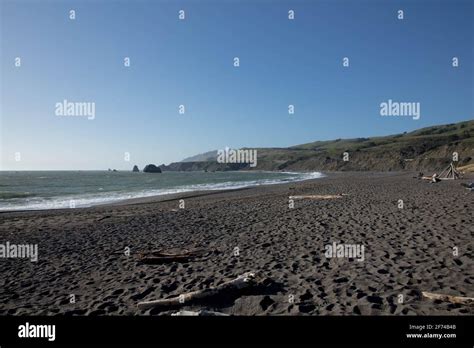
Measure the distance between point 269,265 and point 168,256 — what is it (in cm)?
320

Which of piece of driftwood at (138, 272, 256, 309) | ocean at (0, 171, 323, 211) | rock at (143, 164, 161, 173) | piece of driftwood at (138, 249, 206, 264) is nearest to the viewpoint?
piece of driftwood at (138, 272, 256, 309)

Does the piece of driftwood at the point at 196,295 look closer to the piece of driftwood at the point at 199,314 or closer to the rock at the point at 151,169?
the piece of driftwood at the point at 199,314

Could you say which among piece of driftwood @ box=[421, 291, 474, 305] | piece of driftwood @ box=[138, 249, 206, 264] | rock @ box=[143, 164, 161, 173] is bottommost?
piece of driftwood @ box=[138, 249, 206, 264]

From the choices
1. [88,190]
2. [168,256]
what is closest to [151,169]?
[88,190]

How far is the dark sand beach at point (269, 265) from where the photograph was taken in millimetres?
6660

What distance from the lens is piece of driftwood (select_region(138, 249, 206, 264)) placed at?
1012 centimetres

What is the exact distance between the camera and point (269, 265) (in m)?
9.10

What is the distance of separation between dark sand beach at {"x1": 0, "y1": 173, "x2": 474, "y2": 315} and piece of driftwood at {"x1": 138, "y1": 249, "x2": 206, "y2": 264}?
0.28 meters

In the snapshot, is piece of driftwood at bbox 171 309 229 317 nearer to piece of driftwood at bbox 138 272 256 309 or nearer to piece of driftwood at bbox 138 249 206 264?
piece of driftwood at bbox 138 272 256 309

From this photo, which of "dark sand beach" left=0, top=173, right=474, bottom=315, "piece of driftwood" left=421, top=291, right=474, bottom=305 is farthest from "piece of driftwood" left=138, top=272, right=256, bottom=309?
"piece of driftwood" left=421, top=291, right=474, bottom=305

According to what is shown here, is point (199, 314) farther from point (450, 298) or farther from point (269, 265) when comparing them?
point (450, 298)

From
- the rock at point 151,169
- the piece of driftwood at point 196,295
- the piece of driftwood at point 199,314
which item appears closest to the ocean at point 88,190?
the piece of driftwood at point 196,295

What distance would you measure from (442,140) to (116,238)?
13643 centimetres
